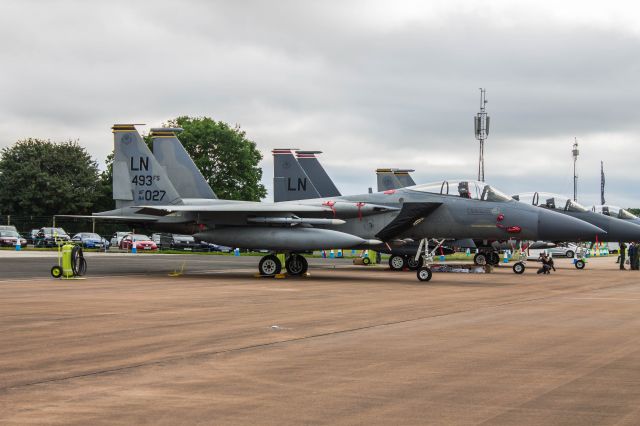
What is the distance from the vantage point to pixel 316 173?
36.8m

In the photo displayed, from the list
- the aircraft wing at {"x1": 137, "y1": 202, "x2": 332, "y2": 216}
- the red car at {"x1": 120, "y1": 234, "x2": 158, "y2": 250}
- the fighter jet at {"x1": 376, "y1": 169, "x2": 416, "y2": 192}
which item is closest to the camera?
the aircraft wing at {"x1": 137, "y1": 202, "x2": 332, "y2": 216}

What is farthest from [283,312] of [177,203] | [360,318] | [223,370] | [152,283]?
[177,203]

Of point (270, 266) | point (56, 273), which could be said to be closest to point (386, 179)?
point (270, 266)

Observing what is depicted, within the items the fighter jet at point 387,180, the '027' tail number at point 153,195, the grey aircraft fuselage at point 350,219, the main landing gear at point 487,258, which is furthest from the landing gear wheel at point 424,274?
the fighter jet at point 387,180


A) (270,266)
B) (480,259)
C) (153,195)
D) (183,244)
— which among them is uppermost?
(153,195)

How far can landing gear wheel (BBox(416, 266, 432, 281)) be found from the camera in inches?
856

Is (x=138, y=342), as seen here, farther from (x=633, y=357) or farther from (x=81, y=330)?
(x=633, y=357)

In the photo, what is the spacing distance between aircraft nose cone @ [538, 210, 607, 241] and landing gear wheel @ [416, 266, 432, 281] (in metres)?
3.20

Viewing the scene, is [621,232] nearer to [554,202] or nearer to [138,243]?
[554,202]

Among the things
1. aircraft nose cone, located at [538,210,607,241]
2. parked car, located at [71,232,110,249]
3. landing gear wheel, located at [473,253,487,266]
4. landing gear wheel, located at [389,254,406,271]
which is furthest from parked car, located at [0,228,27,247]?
aircraft nose cone, located at [538,210,607,241]

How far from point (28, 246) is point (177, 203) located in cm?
3549

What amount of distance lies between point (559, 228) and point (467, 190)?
8.99 feet

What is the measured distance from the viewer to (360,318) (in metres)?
11.7

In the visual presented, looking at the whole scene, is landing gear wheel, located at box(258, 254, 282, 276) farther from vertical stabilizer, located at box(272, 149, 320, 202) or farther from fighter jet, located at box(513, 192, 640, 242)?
fighter jet, located at box(513, 192, 640, 242)
